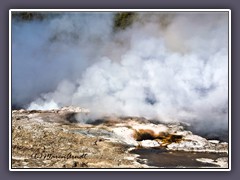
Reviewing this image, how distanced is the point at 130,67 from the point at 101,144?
58 centimetres

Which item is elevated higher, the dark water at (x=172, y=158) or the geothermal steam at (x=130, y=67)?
the geothermal steam at (x=130, y=67)

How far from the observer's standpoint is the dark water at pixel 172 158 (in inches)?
104

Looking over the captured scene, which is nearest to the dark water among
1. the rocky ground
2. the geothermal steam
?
the rocky ground

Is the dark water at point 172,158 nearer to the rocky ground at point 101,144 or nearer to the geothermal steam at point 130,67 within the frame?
the rocky ground at point 101,144

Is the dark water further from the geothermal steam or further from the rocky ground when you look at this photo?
the geothermal steam

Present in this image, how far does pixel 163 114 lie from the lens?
264 centimetres

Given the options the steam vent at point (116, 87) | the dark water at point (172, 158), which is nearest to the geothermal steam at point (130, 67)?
the steam vent at point (116, 87)

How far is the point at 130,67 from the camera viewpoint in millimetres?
2641

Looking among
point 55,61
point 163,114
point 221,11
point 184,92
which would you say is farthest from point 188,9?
point 55,61

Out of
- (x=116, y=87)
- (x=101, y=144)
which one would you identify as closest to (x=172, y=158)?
(x=101, y=144)

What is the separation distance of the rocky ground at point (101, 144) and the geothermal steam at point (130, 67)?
0.08 metres

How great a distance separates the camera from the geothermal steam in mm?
2629

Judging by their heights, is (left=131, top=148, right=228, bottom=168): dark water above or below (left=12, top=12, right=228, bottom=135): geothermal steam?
below
